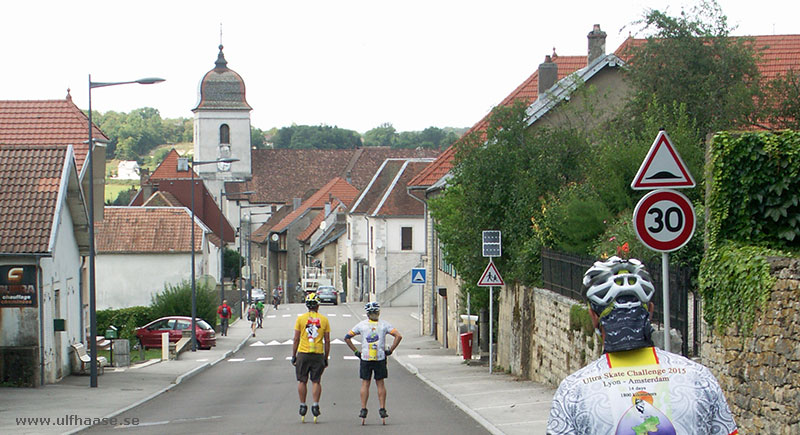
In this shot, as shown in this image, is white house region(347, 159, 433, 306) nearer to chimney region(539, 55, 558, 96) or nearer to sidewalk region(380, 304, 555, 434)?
chimney region(539, 55, 558, 96)

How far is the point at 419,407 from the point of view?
16656mm

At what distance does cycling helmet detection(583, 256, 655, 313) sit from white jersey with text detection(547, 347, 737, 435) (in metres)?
0.21

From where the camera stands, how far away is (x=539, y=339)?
20766 millimetres

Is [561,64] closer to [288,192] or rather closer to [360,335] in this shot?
[360,335]

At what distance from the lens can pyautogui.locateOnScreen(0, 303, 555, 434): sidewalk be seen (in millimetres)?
14945

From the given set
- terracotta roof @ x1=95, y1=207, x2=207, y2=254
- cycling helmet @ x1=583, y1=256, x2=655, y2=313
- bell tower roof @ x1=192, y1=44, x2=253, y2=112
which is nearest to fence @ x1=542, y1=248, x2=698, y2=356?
cycling helmet @ x1=583, y1=256, x2=655, y2=313

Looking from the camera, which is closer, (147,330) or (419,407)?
(419,407)

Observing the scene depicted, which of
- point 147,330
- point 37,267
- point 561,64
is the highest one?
point 561,64

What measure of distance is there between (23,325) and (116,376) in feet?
11.1

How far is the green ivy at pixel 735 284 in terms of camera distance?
1011 centimetres

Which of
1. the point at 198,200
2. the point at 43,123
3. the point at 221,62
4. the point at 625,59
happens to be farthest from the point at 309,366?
the point at 221,62

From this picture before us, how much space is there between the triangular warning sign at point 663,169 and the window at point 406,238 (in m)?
57.8

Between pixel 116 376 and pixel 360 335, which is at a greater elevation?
pixel 360 335

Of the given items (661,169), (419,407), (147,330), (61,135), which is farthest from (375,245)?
(661,169)
